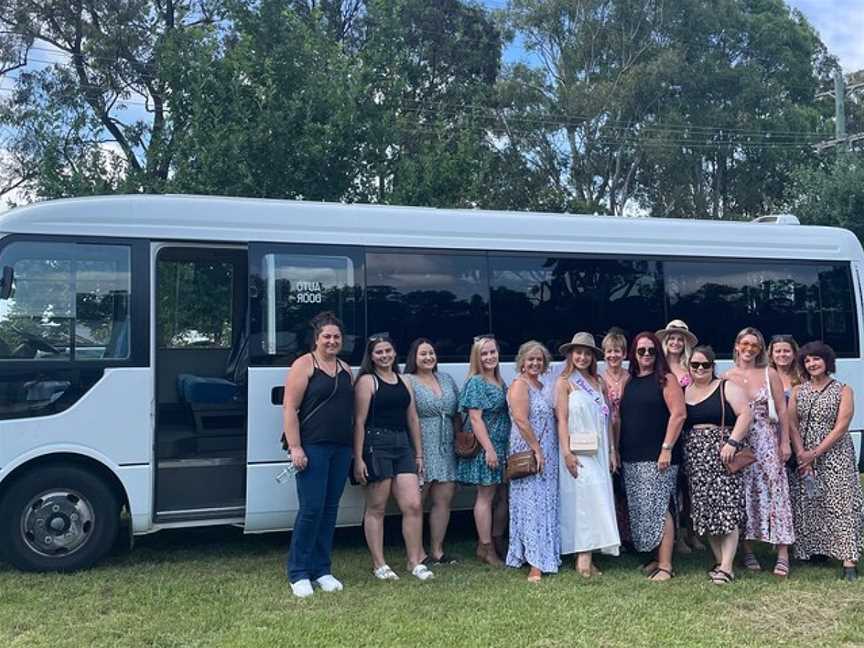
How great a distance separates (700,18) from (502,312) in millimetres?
24025

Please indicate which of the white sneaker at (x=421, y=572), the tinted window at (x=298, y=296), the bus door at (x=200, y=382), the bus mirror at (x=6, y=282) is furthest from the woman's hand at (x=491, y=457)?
the bus mirror at (x=6, y=282)

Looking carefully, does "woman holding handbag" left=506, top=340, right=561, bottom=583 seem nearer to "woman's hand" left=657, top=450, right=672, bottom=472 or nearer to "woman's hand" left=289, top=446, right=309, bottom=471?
"woman's hand" left=657, top=450, right=672, bottom=472

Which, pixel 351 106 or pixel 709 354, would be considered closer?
pixel 709 354

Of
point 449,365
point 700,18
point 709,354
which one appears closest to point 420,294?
point 449,365

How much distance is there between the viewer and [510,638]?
181 inches

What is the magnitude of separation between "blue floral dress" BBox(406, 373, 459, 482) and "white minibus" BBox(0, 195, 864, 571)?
673 mm

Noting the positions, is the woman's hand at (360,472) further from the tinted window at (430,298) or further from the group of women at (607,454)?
the tinted window at (430,298)

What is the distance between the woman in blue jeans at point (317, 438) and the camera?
5285mm

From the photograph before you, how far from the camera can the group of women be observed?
569 cm

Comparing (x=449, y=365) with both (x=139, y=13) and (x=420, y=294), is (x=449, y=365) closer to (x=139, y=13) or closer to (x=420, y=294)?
(x=420, y=294)

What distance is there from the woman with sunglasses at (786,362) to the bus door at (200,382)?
4146 mm

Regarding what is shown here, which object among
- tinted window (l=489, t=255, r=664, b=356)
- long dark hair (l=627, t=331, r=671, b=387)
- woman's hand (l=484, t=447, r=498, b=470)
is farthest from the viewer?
tinted window (l=489, t=255, r=664, b=356)

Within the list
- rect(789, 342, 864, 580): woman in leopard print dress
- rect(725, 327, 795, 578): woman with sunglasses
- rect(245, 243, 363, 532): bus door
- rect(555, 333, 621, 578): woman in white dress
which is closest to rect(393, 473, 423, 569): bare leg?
rect(245, 243, 363, 532): bus door

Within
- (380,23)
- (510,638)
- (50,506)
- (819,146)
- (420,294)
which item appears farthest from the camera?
(819,146)
